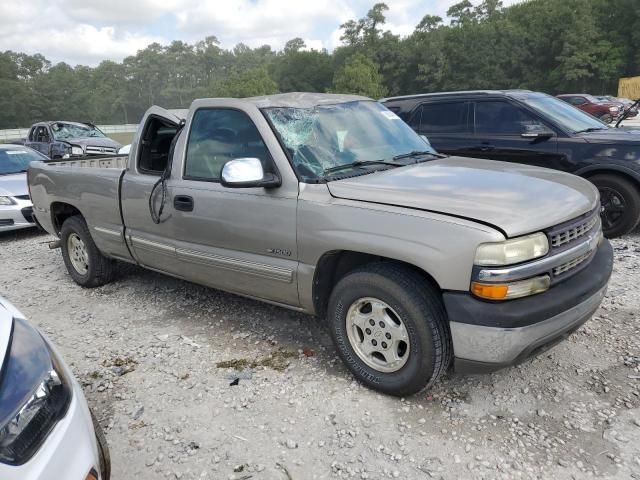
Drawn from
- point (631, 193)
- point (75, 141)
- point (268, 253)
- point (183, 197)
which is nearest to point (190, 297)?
point (183, 197)

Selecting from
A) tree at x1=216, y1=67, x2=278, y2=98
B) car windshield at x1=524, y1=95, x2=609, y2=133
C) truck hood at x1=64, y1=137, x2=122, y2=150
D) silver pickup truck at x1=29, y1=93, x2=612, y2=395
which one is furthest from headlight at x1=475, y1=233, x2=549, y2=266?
tree at x1=216, y1=67, x2=278, y2=98

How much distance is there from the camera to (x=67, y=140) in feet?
48.6

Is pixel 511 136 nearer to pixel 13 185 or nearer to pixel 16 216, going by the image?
pixel 16 216

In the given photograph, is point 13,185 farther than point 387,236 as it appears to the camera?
Result: Yes

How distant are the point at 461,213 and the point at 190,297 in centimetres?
311

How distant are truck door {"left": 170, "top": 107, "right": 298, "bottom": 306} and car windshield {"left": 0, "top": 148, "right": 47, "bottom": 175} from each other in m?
6.61

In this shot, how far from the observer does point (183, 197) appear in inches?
149

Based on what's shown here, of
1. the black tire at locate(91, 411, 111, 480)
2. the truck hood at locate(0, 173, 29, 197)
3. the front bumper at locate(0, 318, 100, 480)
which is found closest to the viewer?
the front bumper at locate(0, 318, 100, 480)

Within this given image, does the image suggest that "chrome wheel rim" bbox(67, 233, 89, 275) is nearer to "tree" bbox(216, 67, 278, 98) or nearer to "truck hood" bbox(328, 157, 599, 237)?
"truck hood" bbox(328, 157, 599, 237)

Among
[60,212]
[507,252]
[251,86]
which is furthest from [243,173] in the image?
[251,86]

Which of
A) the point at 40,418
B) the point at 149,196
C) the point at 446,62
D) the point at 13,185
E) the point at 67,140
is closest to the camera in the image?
the point at 40,418

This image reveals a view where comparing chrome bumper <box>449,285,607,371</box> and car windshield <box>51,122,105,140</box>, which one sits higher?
car windshield <box>51,122,105,140</box>

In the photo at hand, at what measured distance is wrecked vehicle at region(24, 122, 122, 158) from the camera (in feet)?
47.0

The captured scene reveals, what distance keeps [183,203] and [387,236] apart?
5.86 ft
